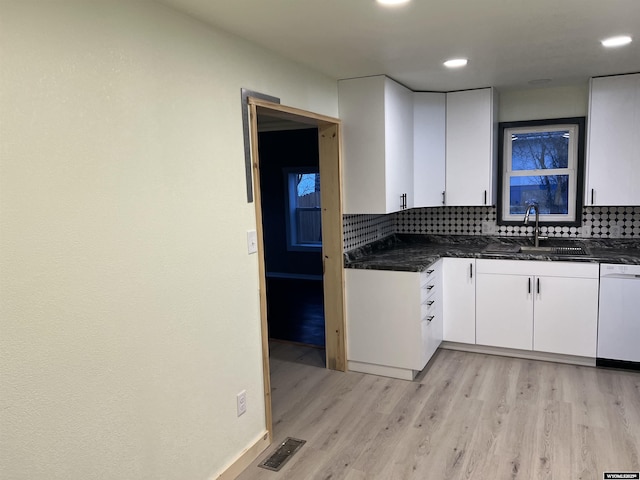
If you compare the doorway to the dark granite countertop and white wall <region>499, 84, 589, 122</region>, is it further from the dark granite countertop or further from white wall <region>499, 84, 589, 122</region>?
white wall <region>499, 84, 589, 122</region>

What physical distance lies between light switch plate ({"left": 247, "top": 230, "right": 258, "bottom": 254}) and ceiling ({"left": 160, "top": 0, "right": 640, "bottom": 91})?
1.02 m

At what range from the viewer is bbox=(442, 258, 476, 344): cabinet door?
4.07 meters

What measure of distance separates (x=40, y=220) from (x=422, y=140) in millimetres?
3300

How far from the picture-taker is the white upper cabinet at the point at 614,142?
3.75 metres

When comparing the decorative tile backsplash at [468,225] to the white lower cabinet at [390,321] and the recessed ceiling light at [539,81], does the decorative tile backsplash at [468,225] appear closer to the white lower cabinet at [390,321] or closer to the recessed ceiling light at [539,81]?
the white lower cabinet at [390,321]

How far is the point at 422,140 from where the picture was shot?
166 inches

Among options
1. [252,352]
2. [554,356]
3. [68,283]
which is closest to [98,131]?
[68,283]

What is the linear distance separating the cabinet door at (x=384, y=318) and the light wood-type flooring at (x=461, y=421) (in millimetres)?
189

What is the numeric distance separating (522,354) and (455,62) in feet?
7.80

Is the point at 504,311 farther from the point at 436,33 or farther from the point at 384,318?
the point at 436,33

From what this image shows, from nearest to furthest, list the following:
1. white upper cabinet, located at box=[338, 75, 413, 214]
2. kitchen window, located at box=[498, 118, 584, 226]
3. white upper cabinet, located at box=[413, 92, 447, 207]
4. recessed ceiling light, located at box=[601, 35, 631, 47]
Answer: recessed ceiling light, located at box=[601, 35, 631, 47], white upper cabinet, located at box=[338, 75, 413, 214], white upper cabinet, located at box=[413, 92, 447, 207], kitchen window, located at box=[498, 118, 584, 226]

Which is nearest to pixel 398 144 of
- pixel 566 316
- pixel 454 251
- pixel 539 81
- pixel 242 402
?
pixel 454 251

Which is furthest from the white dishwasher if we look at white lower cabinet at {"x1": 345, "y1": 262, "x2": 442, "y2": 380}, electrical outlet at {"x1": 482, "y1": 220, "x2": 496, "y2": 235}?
white lower cabinet at {"x1": 345, "y1": 262, "x2": 442, "y2": 380}

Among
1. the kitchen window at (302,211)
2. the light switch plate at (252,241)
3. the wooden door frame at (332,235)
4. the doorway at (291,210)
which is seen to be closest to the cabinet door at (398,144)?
the wooden door frame at (332,235)
